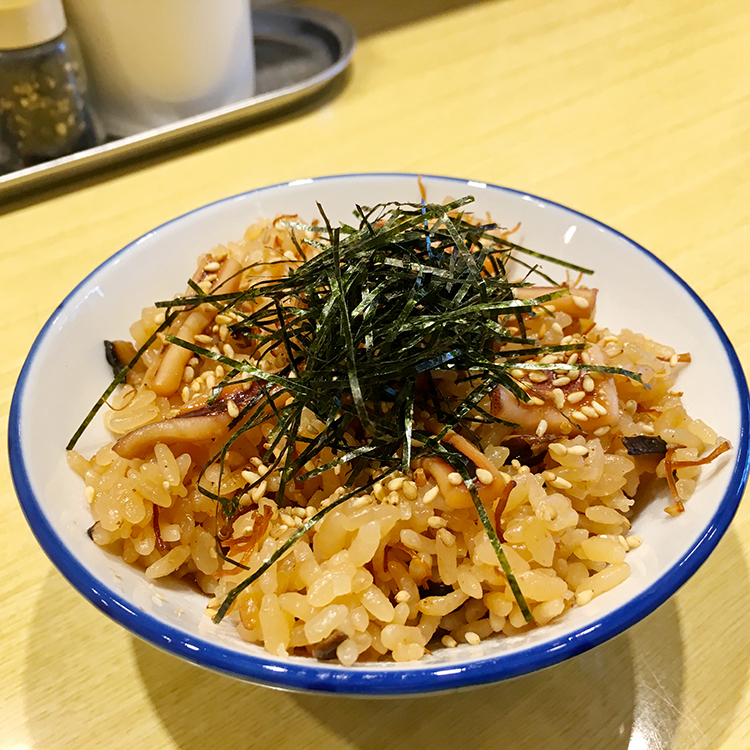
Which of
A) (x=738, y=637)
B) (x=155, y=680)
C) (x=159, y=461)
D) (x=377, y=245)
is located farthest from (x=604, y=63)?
(x=155, y=680)

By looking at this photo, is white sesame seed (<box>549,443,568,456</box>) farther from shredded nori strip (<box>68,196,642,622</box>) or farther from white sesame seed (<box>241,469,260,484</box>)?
white sesame seed (<box>241,469,260,484</box>)

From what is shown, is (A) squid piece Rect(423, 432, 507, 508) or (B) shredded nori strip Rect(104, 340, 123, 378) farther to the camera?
(B) shredded nori strip Rect(104, 340, 123, 378)

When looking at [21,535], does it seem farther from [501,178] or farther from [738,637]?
[501,178]

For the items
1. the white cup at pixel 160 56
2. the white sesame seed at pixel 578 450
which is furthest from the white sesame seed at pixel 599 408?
the white cup at pixel 160 56

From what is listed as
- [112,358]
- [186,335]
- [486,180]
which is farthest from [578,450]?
[486,180]

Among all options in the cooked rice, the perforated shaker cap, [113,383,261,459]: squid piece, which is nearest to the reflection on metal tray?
the perforated shaker cap

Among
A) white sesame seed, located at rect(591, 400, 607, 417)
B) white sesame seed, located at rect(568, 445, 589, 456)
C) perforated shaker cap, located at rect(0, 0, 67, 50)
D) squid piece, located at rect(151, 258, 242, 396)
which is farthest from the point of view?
perforated shaker cap, located at rect(0, 0, 67, 50)
